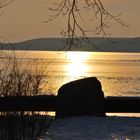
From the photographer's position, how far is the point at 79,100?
13.4 metres

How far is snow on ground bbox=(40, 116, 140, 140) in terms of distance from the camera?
32.6 feet

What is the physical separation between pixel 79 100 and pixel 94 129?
103 inches

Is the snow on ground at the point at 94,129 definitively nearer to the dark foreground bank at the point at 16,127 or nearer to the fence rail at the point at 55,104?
the fence rail at the point at 55,104

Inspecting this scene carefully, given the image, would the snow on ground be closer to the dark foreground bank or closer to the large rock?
the large rock

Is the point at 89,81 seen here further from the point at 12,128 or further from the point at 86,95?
the point at 12,128

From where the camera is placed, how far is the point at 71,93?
13.5 m

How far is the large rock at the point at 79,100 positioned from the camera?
1323 cm

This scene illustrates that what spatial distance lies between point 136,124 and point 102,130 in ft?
4.43

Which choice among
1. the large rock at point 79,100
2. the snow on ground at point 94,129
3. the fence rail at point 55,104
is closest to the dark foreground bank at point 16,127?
the snow on ground at point 94,129

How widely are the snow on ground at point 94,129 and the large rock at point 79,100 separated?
0.43 metres

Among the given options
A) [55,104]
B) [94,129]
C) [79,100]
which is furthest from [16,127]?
[79,100]

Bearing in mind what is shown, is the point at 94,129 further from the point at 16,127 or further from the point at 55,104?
the point at 16,127

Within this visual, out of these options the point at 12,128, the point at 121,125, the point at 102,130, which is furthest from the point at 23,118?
the point at 121,125

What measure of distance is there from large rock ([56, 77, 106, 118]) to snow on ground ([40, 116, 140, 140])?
1.41 ft
